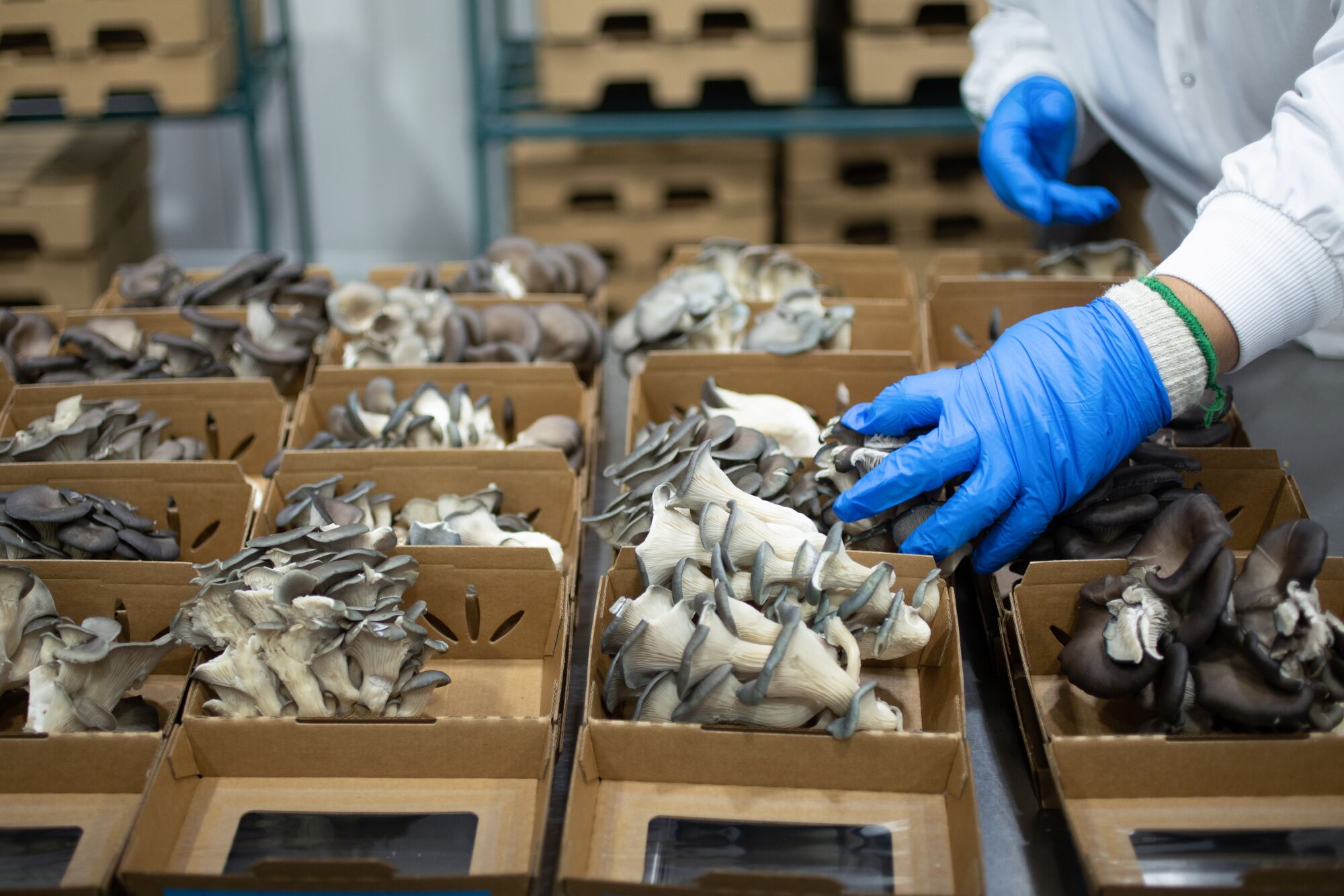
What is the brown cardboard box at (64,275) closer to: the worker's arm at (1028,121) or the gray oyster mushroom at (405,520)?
the gray oyster mushroom at (405,520)

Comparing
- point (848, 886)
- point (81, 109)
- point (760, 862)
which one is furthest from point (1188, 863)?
point (81, 109)

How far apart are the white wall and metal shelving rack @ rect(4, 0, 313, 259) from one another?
9.0 inches

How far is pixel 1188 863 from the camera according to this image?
4.61ft

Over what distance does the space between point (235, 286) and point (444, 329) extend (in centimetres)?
61

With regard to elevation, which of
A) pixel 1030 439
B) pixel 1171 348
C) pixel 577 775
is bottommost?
pixel 577 775

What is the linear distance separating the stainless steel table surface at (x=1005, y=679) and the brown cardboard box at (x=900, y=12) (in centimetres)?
232

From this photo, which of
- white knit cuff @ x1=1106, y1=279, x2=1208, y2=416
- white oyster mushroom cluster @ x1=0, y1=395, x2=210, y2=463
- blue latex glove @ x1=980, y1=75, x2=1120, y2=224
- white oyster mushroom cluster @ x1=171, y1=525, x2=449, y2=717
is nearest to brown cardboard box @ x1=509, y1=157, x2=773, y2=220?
blue latex glove @ x1=980, y1=75, x2=1120, y2=224

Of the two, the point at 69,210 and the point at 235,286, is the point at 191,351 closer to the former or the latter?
the point at 235,286

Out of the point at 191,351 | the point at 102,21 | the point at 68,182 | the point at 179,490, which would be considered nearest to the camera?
the point at 179,490

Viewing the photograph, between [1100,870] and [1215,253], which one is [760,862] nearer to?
[1100,870]

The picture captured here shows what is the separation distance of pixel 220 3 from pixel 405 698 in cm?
363

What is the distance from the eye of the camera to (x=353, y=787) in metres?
1.58

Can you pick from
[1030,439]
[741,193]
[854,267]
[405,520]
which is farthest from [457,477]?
[741,193]

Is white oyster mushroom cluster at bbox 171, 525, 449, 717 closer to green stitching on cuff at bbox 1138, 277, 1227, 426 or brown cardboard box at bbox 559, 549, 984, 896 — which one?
brown cardboard box at bbox 559, 549, 984, 896
